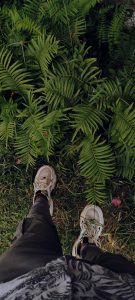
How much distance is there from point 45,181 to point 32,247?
1.06m

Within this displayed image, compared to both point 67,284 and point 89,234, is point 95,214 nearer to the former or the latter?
point 89,234

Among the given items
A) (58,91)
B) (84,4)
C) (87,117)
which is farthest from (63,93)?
(84,4)

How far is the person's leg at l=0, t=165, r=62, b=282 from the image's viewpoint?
7.79 feet

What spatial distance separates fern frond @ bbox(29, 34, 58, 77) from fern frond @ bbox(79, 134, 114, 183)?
0.63m

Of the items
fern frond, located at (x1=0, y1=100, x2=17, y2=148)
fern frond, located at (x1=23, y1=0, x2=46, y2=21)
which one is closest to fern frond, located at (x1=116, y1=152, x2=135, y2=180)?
fern frond, located at (x1=0, y1=100, x2=17, y2=148)

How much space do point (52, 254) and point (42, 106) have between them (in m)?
1.13

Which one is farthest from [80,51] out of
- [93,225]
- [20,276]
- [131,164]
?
[20,276]

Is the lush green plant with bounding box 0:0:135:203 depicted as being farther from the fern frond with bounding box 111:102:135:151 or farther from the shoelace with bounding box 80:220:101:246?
the shoelace with bounding box 80:220:101:246

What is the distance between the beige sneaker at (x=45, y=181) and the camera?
3.66 meters

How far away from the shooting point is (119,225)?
3.64 m

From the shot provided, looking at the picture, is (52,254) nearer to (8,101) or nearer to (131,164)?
(131,164)

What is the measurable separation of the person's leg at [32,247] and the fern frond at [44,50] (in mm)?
1090

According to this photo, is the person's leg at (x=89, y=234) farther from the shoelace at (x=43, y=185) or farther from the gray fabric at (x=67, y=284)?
the gray fabric at (x=67, y=284)

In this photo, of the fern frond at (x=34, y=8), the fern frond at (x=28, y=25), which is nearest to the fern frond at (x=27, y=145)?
the fern frond at (x=28, y=25)
